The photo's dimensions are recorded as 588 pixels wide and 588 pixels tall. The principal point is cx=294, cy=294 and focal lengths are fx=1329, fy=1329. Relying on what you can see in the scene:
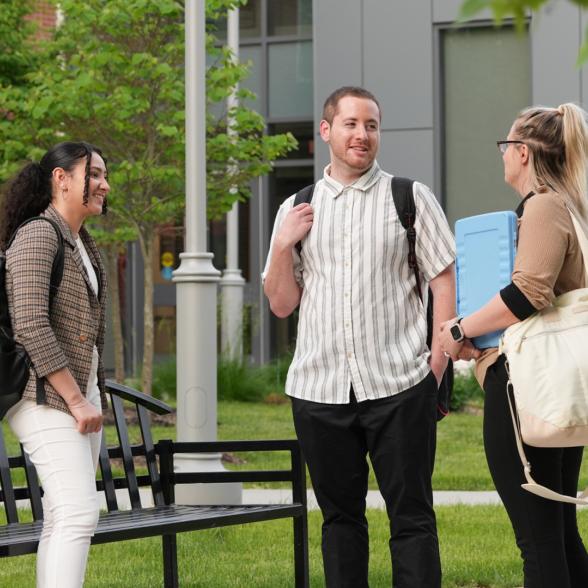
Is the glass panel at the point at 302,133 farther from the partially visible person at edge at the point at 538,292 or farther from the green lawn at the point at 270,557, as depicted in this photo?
the partially visible person at edge at the point at 538,292

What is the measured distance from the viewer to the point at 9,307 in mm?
4426

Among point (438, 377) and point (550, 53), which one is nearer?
point (438, 377)

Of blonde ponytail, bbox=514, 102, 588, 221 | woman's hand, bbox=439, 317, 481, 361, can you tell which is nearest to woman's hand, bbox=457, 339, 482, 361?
woman's hand, bbox=439, 317, 481, 361

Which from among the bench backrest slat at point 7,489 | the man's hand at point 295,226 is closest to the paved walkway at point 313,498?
the bench backrest slat at point 7,489

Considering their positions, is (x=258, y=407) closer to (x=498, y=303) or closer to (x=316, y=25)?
(x=316, y=25)

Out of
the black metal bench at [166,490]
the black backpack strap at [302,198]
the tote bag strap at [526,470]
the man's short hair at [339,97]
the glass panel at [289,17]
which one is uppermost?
the glass panel at [289,17]

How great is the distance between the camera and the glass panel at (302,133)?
22.9m

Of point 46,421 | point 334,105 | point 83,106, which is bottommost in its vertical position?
point 46,421

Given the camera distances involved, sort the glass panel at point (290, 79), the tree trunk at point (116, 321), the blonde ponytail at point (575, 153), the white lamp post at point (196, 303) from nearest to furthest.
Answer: the blonde ponytail at point (575, 153), the white lamp post at point (196, 303), the tree trunk at point (116, 321), the glass panel at point (290, 79)

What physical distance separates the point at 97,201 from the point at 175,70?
1041 cm

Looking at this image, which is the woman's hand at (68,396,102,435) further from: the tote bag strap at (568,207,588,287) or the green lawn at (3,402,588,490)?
the green lawn at (3,402,588,490)

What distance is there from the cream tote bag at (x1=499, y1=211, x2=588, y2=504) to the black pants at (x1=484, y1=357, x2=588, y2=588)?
0.07 meters

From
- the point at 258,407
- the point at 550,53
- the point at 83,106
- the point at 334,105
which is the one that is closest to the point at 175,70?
the point at 83,106

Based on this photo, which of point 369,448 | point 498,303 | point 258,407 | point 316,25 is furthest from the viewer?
point 316,25
